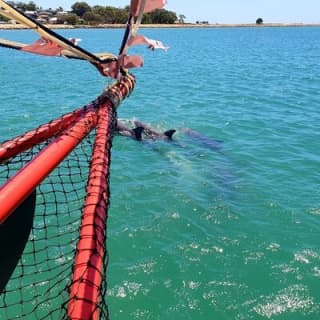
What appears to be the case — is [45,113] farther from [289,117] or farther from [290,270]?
[290,270]

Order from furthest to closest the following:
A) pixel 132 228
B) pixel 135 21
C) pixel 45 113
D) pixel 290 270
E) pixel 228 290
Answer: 1. pixel 45 113
2. pixel 132 228
3. pixel 290 270
4. pixel 228 290
5. pixel 135 21

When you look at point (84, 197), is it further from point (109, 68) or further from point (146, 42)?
point (109, 68)

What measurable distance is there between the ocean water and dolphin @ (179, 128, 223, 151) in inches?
2.5

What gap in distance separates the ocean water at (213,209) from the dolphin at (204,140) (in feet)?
0.21

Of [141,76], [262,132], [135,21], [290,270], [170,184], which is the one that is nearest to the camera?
[135,21]

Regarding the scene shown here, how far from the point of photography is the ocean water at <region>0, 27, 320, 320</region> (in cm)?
694

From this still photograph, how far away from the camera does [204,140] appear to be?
15172 mm

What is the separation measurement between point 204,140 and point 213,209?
5828 mm

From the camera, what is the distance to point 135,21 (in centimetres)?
377

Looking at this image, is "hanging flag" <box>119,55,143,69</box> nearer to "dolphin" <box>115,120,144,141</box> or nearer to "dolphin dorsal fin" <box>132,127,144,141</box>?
"dolphin" <box>115,120,144,141</box>

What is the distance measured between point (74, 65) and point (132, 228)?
3168 cm

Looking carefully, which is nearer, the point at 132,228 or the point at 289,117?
the point at 132,228

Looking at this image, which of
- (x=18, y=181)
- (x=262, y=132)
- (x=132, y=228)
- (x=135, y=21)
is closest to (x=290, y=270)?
(x=132, y=228)

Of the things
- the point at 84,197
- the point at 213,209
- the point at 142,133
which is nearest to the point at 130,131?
the point at 142,133
